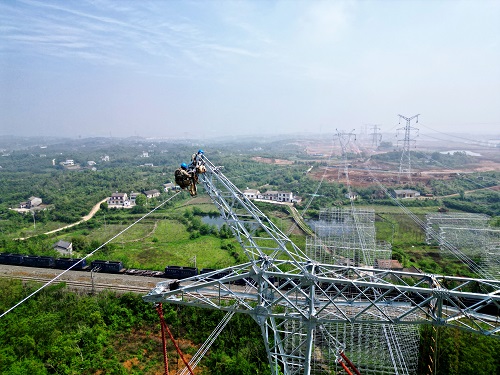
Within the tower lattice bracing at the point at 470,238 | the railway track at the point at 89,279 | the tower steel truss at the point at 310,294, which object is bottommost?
the railway track at the point at 89,279

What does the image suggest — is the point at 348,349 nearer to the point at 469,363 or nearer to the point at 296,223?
the point at 469,363

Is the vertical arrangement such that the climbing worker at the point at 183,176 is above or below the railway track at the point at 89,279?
above

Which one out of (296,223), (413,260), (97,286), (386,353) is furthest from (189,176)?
(296,223)

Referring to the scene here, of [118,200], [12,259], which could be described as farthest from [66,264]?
[118,200]

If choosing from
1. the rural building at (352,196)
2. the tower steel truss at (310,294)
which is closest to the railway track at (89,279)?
the tower steel truss at (310,294)

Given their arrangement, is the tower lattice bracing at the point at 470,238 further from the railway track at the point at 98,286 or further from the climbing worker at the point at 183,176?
the railway track at the point at 98,286

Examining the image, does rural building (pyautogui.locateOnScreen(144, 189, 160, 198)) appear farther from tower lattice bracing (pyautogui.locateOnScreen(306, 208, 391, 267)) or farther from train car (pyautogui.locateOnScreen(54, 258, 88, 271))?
tower lattice bracing (pyautogui.locateOnScreen(306, 208, 391, 267))
